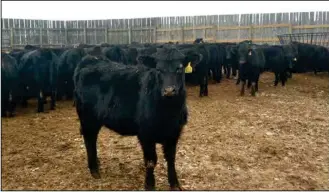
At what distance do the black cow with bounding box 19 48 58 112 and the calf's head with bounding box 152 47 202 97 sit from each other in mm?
6495

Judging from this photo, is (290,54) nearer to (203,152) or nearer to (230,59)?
(230,59)

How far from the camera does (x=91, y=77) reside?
5.22m

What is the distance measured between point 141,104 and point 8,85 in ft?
20.4

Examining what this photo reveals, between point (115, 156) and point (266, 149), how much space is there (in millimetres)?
2676

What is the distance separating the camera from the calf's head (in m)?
4.18

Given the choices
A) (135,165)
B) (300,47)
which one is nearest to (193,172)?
(135,165)

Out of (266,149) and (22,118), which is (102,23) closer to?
(22,118)

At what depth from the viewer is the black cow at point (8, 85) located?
30.5 feet

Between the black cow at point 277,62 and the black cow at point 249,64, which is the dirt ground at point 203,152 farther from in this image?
the black cow at point 277,62

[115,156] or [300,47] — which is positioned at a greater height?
[300,47]

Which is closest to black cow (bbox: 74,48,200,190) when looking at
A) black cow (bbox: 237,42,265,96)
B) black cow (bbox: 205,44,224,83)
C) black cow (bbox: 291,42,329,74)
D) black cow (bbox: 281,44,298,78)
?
black cow (bbox: 237,42,265,96)

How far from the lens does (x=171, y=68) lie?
14.2ft

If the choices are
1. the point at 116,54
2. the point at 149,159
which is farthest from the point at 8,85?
the point at 149,159

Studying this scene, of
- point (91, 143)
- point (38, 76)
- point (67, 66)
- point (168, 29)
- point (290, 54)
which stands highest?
point (168, 29)
